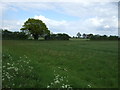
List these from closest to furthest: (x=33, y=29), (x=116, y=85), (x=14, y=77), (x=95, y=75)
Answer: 1. (x=14, y=77)
2. (x=116, y=85)
3. (x=95, y=75)
4. (x=33, y=29)

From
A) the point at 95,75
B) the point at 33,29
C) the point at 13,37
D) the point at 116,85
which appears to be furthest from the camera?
the point at 33,29

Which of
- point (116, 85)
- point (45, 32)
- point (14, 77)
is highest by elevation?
point (45, 32)

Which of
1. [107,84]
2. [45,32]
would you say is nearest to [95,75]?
[107,84]

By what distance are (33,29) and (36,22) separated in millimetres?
4771

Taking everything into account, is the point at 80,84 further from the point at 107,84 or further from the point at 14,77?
the point at 14,77

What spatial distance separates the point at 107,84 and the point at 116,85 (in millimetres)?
487

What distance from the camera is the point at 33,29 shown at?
3866 inches

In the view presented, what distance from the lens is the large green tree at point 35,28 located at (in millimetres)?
98188

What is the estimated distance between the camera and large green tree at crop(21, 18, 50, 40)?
98.2 metres

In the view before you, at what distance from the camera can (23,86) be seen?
8.80 m

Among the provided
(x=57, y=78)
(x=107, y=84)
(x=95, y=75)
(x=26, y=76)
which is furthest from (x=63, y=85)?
(x=95, y=75)

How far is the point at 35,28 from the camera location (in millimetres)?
98562

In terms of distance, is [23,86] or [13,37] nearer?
[23,86]

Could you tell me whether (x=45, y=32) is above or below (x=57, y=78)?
above
